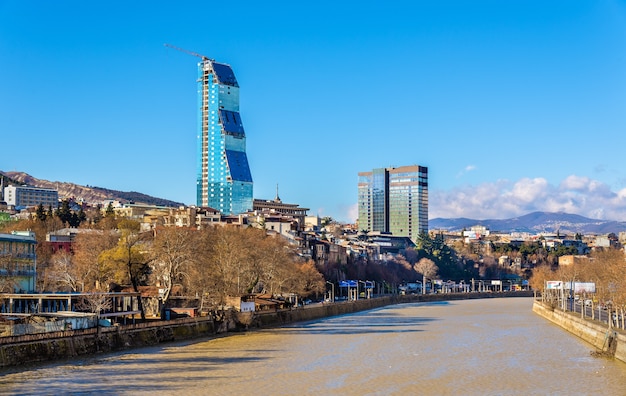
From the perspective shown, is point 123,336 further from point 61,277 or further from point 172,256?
point 61,277

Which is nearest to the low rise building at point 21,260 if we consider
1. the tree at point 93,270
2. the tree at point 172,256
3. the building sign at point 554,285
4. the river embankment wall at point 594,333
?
the tree at point 93,270

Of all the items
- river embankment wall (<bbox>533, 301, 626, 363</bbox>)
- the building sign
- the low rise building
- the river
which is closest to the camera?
the river

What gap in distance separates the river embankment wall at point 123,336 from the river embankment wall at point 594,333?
2613 centimetres

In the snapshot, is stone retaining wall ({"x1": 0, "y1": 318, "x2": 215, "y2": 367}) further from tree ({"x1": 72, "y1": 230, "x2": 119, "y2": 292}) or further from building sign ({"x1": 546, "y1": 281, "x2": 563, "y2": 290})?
building sign ({"x1": 546, "y1": 281, "x2": 563, "y2": 290})

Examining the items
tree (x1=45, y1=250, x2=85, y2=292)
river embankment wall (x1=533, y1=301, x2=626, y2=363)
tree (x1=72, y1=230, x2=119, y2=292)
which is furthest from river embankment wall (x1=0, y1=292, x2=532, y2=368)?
river embankment wall (x1=533, y1=301, x2=626, y2=363)

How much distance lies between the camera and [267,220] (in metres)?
174

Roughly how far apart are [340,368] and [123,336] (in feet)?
50.7

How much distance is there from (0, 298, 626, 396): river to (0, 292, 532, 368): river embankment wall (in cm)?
118

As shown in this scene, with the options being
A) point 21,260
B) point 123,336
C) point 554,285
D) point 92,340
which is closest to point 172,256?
point 123,336

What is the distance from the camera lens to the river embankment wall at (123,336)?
46.3 meters

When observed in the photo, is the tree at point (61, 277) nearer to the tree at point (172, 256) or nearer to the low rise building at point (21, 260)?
the low rise building at point (21, 260)

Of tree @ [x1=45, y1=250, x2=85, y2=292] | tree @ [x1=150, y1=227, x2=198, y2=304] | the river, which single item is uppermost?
tree @ [x1=150, y1=227, x2=198, y2=304]

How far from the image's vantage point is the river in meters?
41.0

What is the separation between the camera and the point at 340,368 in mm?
48688
